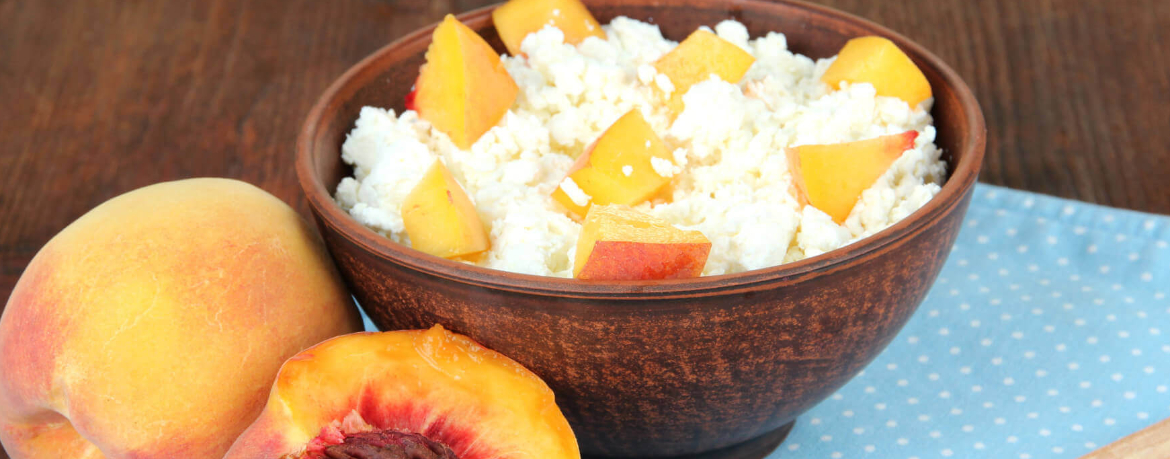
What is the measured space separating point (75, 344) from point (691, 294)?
52 cm

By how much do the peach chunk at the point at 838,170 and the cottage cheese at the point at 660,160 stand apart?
0.01m

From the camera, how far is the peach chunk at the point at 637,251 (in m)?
0.80

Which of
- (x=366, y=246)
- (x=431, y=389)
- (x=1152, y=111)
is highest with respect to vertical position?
(x=366, y=246)

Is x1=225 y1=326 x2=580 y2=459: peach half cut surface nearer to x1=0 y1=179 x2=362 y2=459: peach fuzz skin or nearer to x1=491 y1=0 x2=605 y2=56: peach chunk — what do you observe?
x1=0 y1=179 x2=362 y2=459: peach fuzz skin

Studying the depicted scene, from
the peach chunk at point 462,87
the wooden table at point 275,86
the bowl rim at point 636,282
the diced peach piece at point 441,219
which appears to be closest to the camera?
the bowl rim at point 636,282

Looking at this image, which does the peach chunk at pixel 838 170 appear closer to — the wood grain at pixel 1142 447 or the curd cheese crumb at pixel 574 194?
the curd cheese crumb at pixel 574 194

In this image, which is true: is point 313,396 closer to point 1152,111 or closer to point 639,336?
point 639,336

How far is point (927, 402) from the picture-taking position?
112 centimetres

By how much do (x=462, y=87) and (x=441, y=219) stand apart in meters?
0.19

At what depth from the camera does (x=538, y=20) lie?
1.19 meters

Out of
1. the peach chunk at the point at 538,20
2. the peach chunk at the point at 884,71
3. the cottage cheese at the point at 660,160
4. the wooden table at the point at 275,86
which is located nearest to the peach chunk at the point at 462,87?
the cottage cheese at the point at 660,160

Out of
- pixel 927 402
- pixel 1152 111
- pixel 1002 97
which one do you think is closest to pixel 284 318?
pixel 927 402

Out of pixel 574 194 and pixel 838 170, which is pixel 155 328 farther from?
pixel 838 170

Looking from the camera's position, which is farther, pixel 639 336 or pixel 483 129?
pixel 483 129
